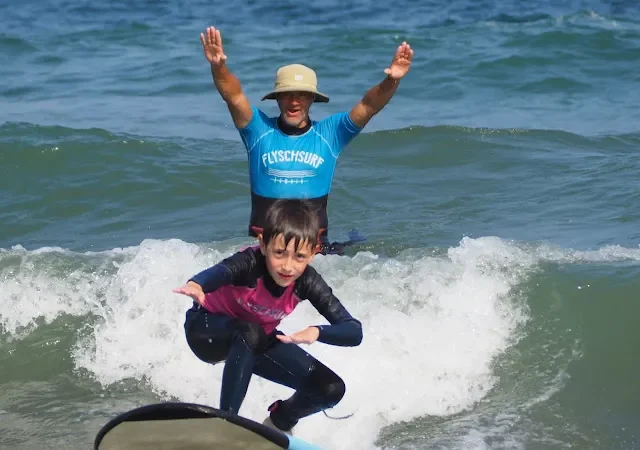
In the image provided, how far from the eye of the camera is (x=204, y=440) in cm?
440

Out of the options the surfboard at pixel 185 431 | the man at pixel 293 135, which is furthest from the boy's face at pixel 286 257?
the man at pixel 293 135

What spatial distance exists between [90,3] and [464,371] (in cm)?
1856

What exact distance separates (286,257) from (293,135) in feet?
6.23

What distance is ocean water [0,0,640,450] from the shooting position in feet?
21.3

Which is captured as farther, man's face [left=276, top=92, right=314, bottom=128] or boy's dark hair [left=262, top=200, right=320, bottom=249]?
man's face [left=276, top=92, right=314, bottom=128]

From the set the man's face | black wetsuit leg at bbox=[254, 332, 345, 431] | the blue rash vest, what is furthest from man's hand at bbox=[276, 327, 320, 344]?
the man's face

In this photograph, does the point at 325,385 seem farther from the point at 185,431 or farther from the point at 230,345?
the point at 185,431

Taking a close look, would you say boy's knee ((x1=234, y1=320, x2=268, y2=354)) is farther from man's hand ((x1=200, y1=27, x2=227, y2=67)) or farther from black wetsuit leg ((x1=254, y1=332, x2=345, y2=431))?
man's hand ((x1=200, y1=27, x2=227, y2=67))

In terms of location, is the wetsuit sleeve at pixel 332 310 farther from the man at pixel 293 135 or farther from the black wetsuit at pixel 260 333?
the man at pixel 293 135

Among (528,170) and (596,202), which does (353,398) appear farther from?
(528,170)

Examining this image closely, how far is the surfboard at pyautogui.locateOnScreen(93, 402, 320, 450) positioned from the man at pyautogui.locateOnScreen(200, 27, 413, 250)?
201 centimetres

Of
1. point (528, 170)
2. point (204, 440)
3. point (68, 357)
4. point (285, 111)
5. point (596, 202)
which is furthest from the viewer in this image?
point (528, 170)

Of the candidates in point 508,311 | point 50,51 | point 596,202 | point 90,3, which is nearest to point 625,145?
point 596,202

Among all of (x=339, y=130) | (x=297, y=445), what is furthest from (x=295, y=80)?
(x=297, y=445)
